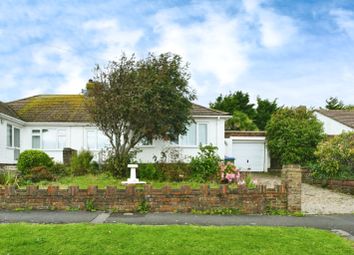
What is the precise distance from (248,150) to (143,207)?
18799 mm

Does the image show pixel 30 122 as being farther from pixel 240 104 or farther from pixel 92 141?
pixel 240 104

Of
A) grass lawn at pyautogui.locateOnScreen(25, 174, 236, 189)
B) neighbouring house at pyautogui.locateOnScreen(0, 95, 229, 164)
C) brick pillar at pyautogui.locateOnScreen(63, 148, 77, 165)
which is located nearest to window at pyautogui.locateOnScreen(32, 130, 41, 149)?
neighbouring house at pyautogui.locateOnScreen(0, 95, 229, 164)

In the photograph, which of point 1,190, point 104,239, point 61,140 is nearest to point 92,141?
point 61,140

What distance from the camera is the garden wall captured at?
1107cm

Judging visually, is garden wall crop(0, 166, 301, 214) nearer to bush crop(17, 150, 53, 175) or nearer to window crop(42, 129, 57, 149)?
bush crop(17, 150, 53, 175)

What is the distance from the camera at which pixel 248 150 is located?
28.9m

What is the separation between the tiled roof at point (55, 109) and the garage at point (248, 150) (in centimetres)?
495

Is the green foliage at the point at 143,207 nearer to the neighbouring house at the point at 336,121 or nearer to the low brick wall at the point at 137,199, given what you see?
the low brick wall at the point at 137,199

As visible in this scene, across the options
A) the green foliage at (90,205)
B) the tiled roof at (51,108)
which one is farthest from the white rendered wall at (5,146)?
the green foliage at (90,205)

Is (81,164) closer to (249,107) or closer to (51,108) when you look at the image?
(51,108)

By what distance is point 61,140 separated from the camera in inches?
982

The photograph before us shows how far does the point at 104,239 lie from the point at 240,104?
38.4 metres

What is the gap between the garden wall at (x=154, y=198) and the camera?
36.3ft

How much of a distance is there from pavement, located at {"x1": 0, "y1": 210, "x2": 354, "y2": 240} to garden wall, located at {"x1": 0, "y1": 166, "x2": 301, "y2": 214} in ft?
1.30
